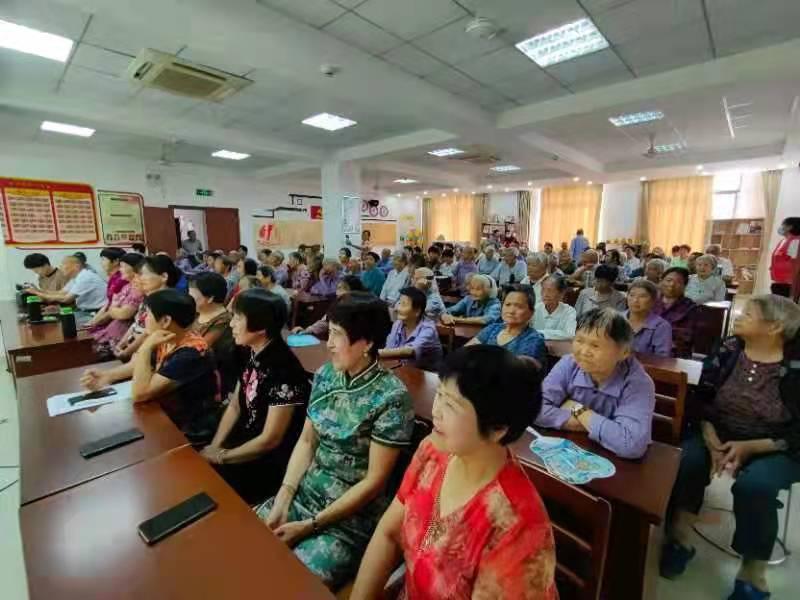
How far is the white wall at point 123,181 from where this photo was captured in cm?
650

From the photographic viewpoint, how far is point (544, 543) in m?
0.74

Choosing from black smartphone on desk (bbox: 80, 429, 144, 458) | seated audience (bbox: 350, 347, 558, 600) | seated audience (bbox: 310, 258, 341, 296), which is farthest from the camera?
seated audience (bbox: 310, 258, 341, 296)

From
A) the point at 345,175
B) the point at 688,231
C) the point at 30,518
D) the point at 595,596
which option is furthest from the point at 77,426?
the point at 688,231

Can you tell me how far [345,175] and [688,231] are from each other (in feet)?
27.1

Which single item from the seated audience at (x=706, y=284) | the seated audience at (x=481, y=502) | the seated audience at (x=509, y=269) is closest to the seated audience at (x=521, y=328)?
the seated audience at (x=481, y=502)

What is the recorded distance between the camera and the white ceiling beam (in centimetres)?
325

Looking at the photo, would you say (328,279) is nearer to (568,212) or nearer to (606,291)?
(606,291)

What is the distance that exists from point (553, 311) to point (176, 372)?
9.03 ft

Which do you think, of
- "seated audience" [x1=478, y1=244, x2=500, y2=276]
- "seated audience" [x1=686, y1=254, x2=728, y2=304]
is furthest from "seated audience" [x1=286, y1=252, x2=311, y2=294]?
"seated audience" [x1=686, y1=254, x2=728, y2=304]

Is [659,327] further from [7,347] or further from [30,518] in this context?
[7,347]

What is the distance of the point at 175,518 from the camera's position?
998 mm

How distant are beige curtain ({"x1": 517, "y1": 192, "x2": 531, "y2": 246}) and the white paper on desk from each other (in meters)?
11.5

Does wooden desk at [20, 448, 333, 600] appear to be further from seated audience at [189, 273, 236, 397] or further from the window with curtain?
the window with curtain

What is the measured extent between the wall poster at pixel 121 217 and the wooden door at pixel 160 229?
12 cm
